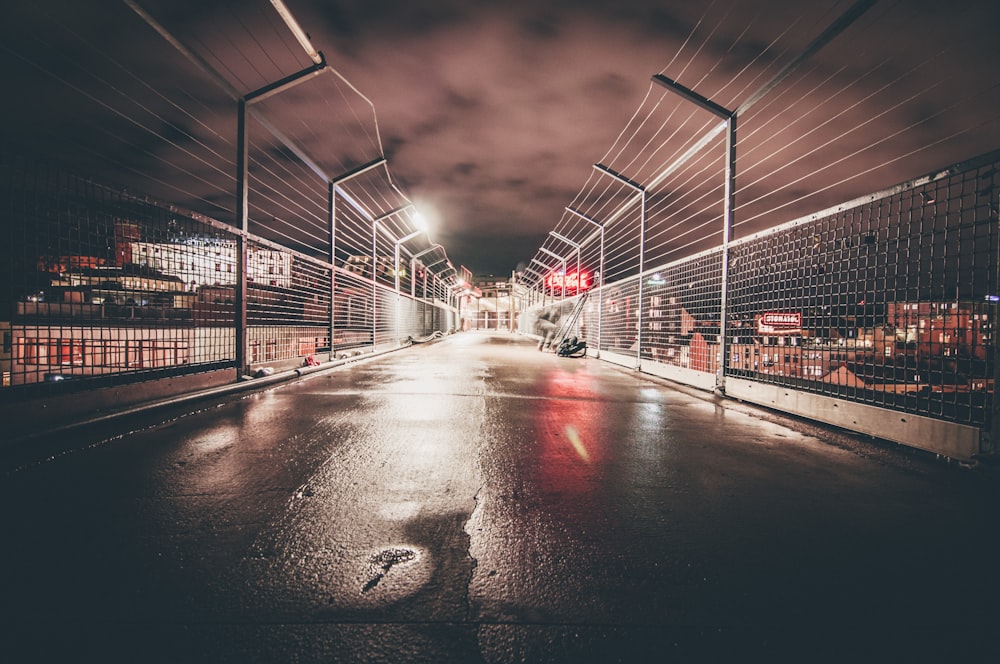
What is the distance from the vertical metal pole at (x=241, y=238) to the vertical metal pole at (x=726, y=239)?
642 cm

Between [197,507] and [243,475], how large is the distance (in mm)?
379

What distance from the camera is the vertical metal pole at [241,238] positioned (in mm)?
5316

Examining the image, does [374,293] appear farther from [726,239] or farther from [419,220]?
[726,239]

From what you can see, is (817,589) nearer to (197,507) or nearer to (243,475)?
(197,507)

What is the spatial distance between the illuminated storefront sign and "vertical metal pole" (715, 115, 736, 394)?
0.66 metres

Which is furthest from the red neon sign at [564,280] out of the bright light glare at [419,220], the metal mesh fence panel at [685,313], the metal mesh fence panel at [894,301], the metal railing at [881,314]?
the metal mesh fence panel at [894,301]

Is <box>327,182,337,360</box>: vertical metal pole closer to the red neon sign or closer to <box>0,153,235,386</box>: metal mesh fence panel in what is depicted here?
<box>0,153,235,386</box>: metal mesh fence panel

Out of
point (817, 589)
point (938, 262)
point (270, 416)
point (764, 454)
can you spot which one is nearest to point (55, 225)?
point (270, 416)

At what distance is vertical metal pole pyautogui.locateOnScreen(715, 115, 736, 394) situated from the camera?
5141 mm

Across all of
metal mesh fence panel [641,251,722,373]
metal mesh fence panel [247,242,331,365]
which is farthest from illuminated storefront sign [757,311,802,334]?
metal mesh fence panel [247,242,331,365]

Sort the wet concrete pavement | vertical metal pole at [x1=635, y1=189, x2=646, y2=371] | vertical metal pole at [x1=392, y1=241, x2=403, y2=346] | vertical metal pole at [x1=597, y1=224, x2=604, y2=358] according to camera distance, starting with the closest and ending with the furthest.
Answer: the wet concrete pavement → vertical metal pole at [x1=635, y1=189, x2=646, y2=371] → vertical metal pole at [x1=597, y1=224, x2=604, y2=358] → vertical metal pole at [x1=392, y1=241, x2=403, y2=346]

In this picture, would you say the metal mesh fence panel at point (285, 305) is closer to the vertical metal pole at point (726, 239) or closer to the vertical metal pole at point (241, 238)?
the vertical metal pole at point (241, 238)

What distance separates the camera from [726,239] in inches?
206

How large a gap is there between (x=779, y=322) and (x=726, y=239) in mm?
1564
